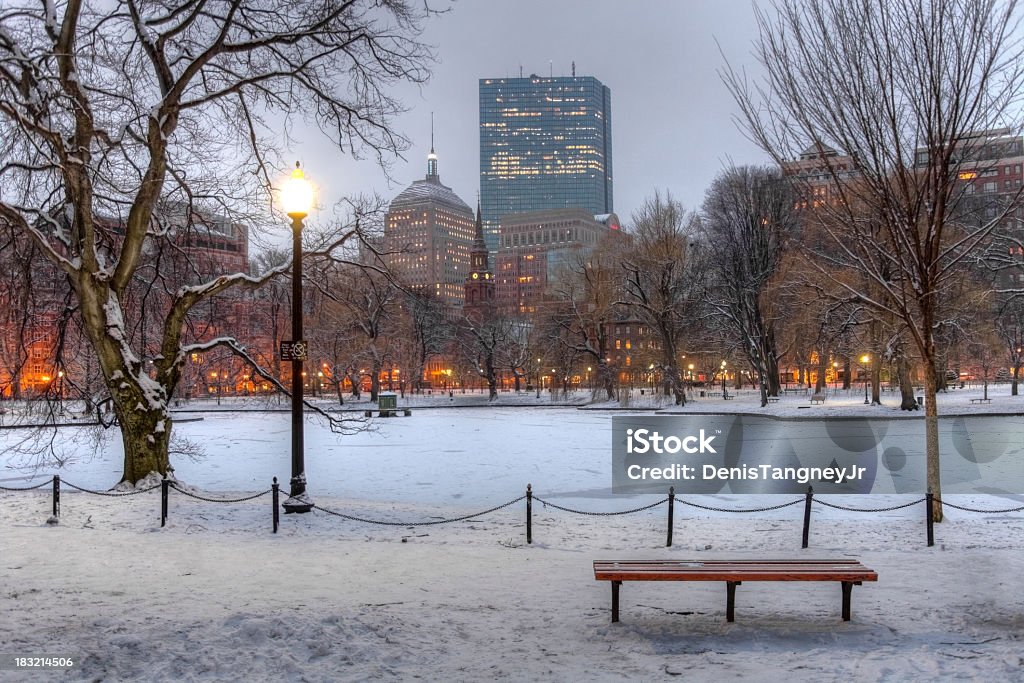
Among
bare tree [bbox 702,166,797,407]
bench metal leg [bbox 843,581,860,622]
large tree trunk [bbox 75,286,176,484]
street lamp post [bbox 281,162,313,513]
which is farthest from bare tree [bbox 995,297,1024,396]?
large tree trunk [bbox 75,286,176,484]

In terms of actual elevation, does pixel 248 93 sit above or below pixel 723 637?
above

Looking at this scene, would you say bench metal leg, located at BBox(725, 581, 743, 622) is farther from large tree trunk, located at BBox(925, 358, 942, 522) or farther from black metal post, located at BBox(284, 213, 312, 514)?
black metal post, located at BBox(284, 213, 312, 514)

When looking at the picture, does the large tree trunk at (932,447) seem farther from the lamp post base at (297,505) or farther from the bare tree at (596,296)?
the bare tree at (596,296)

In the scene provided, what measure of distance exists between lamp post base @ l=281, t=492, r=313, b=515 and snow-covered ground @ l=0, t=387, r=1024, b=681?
0.27 m

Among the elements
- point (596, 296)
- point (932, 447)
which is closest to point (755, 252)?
point (596, 296)

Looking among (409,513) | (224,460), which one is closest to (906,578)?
(409,513)

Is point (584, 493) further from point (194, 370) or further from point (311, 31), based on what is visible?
point (194, 370)

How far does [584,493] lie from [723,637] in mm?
9274

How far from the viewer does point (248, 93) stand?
51.9 ft

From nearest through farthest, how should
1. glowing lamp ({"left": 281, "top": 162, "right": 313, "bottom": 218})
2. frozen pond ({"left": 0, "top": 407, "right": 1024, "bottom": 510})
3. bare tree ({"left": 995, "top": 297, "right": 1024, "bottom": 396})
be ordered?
glowing lamp ({"left": 281, "top": 162, "right": 313, "bottom": 218}) → frozen pond ({"left": 0, "top": 407, "right": 1024, "bottom": 510}) → bare tree ({"left": 995, "top": 297, "right": 1024, "bottom": 396})

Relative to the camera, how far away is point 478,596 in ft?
26.8

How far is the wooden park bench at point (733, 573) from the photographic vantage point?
7.05 metres

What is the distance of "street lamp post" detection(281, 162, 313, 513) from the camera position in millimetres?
12711

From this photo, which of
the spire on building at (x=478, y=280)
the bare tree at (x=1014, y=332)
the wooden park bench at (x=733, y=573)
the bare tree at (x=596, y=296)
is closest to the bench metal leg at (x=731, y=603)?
the wooden park bench at (x=733, y=573)
